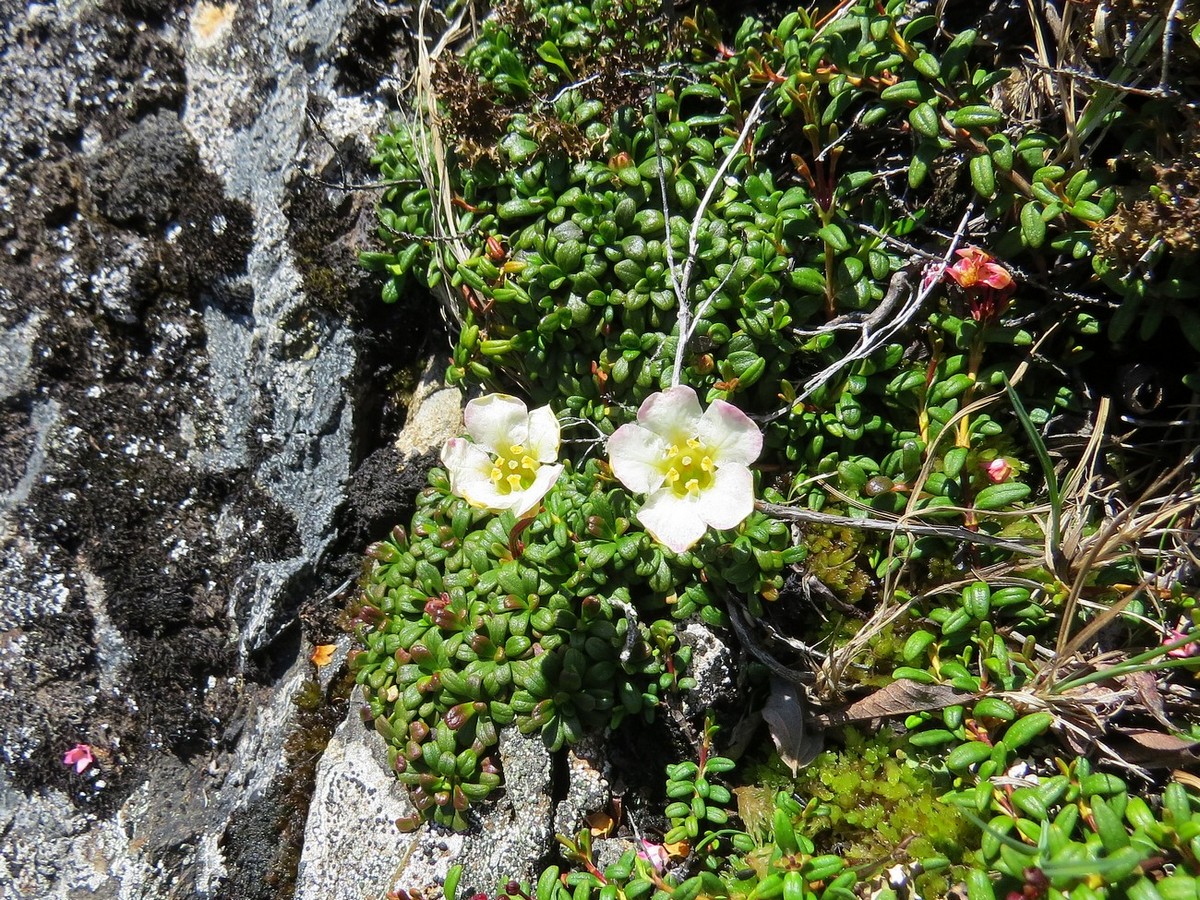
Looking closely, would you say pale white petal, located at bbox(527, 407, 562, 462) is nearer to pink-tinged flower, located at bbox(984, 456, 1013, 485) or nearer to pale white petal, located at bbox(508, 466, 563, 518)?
pale white petal, located at bbox(508, 466, 563, 518)

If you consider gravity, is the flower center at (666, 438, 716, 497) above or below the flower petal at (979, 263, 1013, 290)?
below

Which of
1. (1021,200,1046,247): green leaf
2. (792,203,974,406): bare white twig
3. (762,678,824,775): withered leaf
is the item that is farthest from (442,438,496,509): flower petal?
(1021,200,1046,247): green leaf

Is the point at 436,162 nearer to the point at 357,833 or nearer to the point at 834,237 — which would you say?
the point at 834,237

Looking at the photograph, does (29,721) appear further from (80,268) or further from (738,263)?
(738,263)

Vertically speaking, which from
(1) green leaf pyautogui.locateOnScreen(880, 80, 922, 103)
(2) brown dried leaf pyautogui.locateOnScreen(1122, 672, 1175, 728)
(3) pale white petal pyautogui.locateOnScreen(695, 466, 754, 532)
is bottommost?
(2) brown dried leaf pyautogui.locateOnScreen(1122, 672, 1175, 728)

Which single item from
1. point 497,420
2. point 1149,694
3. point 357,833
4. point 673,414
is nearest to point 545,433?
point 497,420

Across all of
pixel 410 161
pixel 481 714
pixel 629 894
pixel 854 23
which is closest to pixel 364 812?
pixel 481 714
